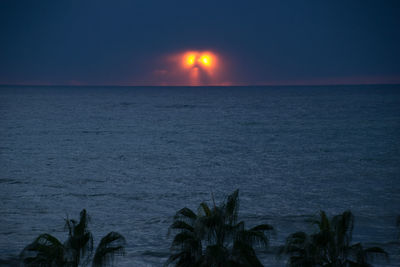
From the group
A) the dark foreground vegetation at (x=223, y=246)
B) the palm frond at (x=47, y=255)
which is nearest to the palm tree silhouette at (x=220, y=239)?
the dark foreground vegetation at (x=223, y=246)

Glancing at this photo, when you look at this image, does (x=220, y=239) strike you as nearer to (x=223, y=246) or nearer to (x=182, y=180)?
(x=223, y=246)

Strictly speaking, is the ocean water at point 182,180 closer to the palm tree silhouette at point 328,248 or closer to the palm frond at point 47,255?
the palm tree silhouette at point 328,248

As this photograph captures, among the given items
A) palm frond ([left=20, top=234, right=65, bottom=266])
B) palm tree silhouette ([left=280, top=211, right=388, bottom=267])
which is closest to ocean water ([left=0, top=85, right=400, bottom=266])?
palm tree silhouette ([left=280, top=211, right=388, bottom=267])

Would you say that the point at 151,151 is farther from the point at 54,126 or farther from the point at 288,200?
the point at 54,126

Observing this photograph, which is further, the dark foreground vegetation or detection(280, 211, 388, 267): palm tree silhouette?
detection(280, 211, 388, 267): palm tree silhouette

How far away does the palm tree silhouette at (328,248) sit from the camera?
12453 mm

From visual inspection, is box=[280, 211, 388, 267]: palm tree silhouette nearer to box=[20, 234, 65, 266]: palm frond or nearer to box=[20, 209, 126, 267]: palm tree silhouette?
box=[20, 209, 126, 267]: palm tree silhouette

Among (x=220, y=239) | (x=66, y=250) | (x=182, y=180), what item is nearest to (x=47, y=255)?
(x=66, y=250)

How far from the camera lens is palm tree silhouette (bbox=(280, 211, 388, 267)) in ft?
40.9

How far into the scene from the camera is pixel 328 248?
12.7 metres

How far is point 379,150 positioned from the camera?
5941 cm

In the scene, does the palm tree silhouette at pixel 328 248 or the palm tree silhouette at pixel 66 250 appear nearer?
the palm tree silhouette at pixel 66 250

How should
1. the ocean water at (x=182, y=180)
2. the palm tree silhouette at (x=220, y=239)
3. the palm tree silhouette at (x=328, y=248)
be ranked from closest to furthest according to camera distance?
the palm tree silhouette at (x=220, y=239)
the palm tree silhouette at (x=328, y=248)
the ocean water at (x=182, y=180)

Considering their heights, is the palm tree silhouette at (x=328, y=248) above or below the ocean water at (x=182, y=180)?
below
